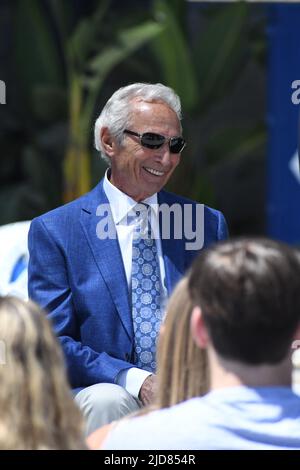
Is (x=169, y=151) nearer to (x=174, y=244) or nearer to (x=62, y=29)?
(x=174, y=244)

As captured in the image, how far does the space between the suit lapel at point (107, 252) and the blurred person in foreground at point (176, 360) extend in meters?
A: 0.93

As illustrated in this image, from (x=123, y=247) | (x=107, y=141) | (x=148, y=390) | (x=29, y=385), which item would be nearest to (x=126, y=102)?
(x=107, y=141)

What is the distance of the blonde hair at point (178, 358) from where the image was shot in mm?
2277

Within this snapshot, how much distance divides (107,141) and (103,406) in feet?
2.74

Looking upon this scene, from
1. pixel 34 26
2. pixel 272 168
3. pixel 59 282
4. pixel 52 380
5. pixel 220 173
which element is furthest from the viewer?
pixel 220 173

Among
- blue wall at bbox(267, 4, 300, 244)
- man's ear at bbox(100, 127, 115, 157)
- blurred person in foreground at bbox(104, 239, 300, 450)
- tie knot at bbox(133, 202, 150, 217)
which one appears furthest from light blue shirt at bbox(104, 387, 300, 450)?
blue wall at bbox(267, 4, 300, 244)

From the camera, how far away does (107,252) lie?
3.31 meters

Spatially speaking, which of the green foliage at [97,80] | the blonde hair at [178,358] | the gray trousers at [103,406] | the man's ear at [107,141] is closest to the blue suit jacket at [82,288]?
the gray trousers at [103,406]

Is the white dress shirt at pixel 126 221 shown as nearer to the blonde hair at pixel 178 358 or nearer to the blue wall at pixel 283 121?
the blonde hair at pixel 178 358

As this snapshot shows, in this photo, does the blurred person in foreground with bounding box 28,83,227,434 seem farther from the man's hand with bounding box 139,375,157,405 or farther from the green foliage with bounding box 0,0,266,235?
the green foliage with bounding box 0,0,266,235

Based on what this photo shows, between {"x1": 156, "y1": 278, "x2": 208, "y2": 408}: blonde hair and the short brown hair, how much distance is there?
0.60 feet
